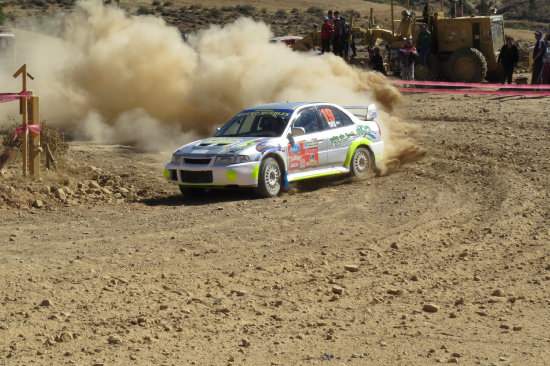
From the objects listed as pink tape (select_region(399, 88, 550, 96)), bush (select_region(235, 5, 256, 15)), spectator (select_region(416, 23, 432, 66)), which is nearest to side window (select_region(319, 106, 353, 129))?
pink tape (select_region(399, 88, 550, 96))

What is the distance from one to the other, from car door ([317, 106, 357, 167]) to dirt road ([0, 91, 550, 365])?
528mm

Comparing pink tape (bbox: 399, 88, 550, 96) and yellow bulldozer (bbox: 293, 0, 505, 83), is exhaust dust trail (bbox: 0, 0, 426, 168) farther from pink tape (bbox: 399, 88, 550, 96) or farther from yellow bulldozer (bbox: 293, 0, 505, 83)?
yellow bulldozer (bbox: 293, 0, 505, 83)

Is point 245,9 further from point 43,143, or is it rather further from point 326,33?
point 43,143

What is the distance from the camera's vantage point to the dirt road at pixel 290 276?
241 inches

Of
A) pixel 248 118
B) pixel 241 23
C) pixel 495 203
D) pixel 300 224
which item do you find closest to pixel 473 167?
pixel 495 203

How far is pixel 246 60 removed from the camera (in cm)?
1941

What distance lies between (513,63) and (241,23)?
863 centimetres

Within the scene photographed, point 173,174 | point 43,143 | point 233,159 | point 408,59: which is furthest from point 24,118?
point 408,59

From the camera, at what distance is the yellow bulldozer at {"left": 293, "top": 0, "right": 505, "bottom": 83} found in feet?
84.6

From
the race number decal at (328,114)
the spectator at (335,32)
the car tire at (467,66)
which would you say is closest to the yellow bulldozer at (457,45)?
the car tire at (467,66)

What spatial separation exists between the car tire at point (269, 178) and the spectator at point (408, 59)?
14125 millimetres

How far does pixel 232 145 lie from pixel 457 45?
646 inches

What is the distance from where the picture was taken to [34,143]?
12.5 m

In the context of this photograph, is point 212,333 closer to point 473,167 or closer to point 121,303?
point 121,303
